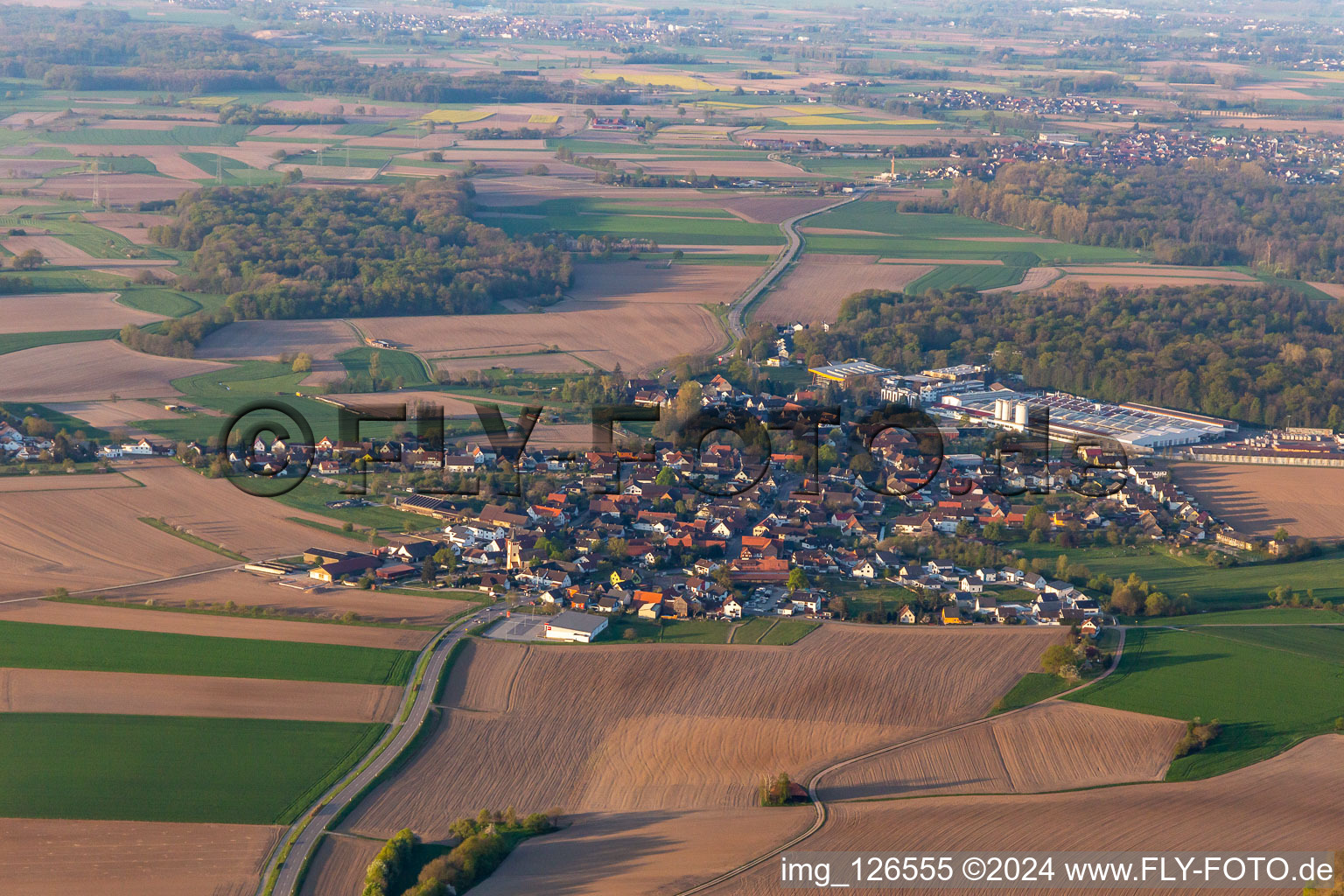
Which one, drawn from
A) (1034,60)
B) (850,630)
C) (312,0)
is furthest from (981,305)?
(312,0)

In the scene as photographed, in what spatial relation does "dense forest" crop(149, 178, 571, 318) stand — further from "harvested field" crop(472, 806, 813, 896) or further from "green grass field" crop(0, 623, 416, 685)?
"harvested field" crop(472, 806, 813, 896)

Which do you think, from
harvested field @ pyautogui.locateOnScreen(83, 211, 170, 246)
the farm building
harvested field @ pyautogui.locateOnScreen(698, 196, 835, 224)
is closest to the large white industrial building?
the farm building

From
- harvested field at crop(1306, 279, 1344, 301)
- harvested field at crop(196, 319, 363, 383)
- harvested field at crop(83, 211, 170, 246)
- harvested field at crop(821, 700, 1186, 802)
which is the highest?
harvested field at crop(83, 211, 170, 246)

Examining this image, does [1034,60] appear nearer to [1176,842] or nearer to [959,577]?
[959,577]

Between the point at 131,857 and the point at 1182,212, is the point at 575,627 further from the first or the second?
the point at 1182,212

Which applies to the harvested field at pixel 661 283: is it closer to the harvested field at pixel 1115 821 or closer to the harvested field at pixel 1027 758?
the harvested field at pixel 1027 758

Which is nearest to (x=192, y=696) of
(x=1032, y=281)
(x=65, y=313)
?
(x=65, y=313)
